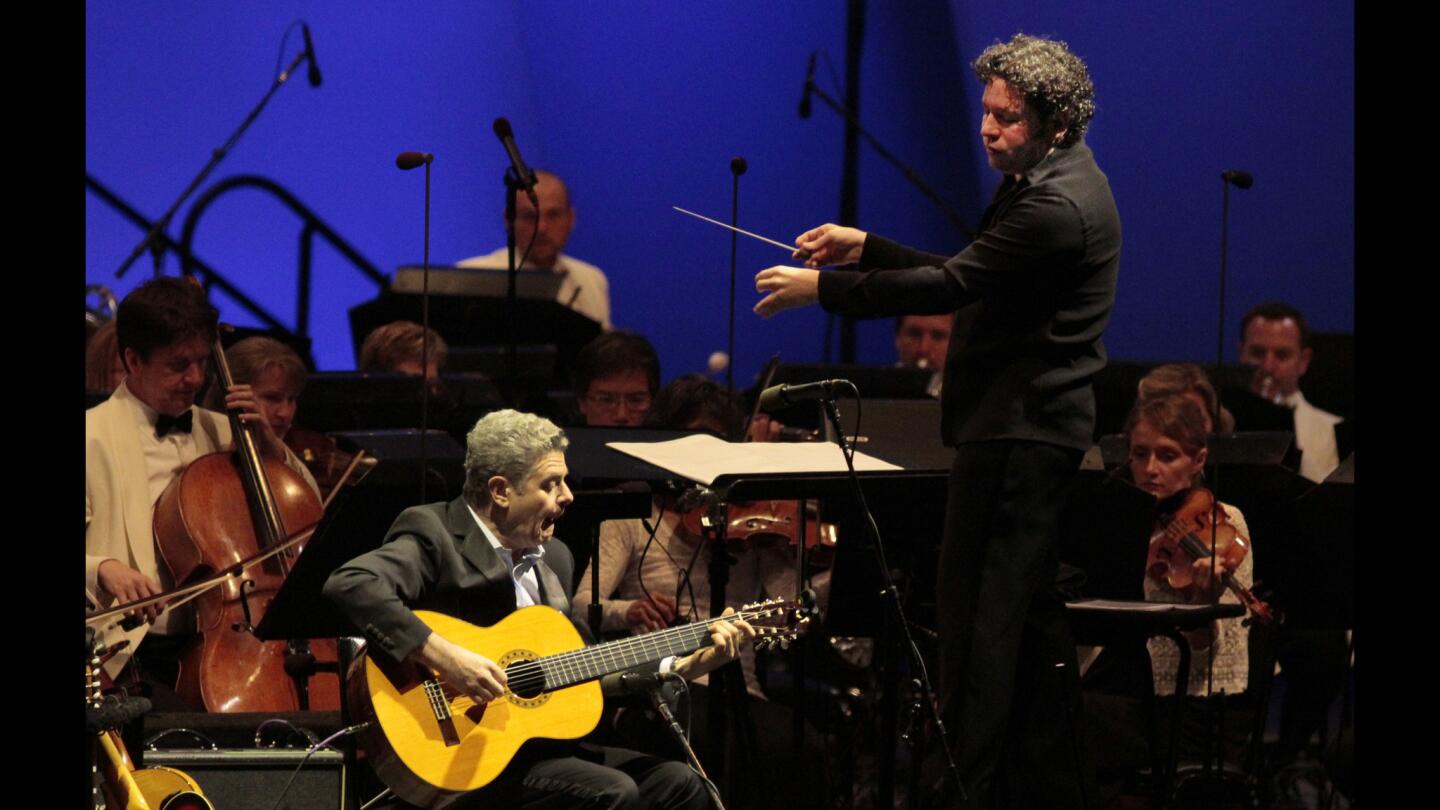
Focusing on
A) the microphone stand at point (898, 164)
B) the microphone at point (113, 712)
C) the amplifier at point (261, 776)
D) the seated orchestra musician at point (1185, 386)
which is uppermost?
the microphone stand at point (898, 164)

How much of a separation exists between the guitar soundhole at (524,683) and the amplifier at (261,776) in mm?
431

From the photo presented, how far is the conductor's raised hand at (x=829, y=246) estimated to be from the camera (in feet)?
12.2

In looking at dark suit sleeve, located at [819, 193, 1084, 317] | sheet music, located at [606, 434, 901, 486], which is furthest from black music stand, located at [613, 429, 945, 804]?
dark suit sleeve, located at [819, 193, 1084, 317]

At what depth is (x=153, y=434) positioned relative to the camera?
487 centimetres

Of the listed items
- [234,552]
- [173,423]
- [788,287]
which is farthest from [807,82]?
[788,287]

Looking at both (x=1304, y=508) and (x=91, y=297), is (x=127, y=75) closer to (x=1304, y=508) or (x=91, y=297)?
(x=91, y=297)

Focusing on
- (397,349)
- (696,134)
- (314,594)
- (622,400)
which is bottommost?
(314,594)

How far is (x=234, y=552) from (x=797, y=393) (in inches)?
71.0

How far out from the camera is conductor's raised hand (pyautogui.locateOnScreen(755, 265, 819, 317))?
3.58 m

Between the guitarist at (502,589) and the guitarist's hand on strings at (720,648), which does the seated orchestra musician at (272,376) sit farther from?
the guitarist's hand on strings at (720,648)

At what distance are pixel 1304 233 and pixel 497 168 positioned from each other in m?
4.17

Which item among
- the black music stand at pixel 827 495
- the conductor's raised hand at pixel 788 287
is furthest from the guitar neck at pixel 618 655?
the conductor's raised hand at pixel 788 287

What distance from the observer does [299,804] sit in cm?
385

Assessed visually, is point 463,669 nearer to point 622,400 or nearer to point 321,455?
point 321,455
